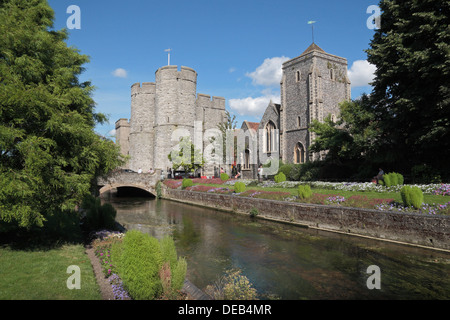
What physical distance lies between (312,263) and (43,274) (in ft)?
26.0

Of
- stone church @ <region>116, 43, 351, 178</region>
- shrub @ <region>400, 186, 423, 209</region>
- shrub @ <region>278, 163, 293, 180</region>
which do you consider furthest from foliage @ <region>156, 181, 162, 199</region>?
shrub @ <region>400, 186, 423, 209</region>

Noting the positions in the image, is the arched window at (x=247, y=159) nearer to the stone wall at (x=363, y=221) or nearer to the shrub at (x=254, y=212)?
the stone wall at (x=363, y=221)

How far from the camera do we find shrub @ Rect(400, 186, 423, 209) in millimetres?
11567

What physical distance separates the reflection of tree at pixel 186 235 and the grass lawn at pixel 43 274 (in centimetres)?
507

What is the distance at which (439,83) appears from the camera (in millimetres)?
14859

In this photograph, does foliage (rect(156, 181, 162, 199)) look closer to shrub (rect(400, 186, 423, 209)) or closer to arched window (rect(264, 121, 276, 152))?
arched window (rect(264, 121, 276, 152))

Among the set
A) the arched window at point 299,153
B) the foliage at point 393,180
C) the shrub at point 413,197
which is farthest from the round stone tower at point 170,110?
the shrub at point 413,197

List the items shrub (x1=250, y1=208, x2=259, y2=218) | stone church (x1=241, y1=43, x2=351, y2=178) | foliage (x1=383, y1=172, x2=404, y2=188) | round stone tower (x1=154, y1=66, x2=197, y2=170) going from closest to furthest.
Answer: foliage (x1=383, y1=172, x2=404, y2=188), shrub (x1=250, y1=208, x2=259, y2=218), stone church (x1=241, y1=43, x2=351, y2=178), round stone tower (x1=154, y1=66, x2=197, y2=170)

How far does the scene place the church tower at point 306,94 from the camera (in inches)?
1314

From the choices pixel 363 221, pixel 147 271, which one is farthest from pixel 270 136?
pixel 147 271

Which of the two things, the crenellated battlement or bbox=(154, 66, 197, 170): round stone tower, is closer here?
bbox=(154, 66, 197, 170): round stone tower
